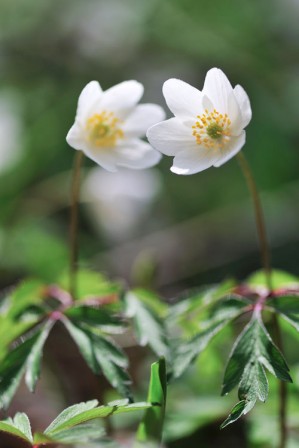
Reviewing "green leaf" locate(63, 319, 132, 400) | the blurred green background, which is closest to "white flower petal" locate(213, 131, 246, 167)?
"green leaf" locate(63, 319, 132, 400)

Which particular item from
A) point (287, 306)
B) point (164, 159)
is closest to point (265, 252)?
point (287, 306)

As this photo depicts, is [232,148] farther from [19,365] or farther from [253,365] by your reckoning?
[19,365]

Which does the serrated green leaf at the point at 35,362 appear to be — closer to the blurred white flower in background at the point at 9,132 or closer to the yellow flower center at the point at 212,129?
the yellow flower center at the point at 212,129

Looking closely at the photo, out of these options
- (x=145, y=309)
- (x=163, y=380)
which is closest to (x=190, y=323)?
(x=145, y=309)

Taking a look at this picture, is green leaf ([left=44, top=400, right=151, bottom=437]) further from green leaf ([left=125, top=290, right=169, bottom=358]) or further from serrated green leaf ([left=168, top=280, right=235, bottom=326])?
serrated green leaf ([left=168, top=280, right=235, bottom=326])

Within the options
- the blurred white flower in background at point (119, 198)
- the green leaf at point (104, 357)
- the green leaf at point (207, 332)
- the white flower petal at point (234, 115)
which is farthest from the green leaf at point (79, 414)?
the blurred white flower in background at point (119, 198)

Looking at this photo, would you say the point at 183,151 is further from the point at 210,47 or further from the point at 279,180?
the point at 210,47
